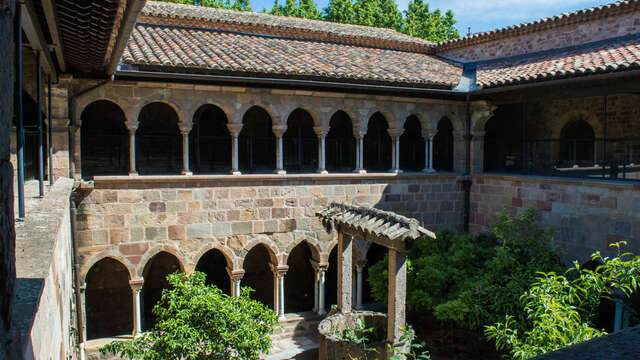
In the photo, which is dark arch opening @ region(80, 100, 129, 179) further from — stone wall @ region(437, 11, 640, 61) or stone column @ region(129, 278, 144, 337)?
stone wall @ region(437, 11, 640, 61)

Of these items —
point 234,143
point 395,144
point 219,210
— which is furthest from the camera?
point 395,144

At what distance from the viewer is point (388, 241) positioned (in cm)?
782

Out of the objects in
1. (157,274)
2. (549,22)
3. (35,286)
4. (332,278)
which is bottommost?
(332,278)

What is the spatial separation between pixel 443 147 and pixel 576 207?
5.56m

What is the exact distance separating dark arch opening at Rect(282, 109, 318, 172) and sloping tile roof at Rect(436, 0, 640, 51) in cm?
506

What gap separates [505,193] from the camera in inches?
460

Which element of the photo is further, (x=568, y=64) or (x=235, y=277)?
(x=235, y=277)

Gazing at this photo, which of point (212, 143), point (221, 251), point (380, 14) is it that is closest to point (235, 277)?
point (221, 251)

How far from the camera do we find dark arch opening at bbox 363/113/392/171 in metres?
14.5

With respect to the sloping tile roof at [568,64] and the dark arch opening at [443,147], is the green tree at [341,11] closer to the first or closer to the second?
the dark arch opening at [443,147]

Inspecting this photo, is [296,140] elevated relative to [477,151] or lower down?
elevated

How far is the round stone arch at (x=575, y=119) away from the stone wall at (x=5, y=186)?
1431 centimetres

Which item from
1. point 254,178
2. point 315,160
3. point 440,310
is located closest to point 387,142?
point 315,160

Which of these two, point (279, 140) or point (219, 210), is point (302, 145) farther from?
point (219, 210)
